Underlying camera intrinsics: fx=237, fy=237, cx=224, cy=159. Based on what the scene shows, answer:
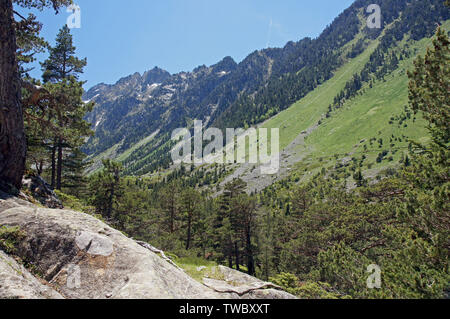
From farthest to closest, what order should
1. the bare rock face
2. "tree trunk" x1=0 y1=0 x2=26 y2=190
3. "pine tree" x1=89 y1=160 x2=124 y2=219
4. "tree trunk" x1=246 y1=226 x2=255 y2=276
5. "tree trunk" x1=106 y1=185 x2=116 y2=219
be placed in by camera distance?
"tree trunk" x1=246 y1=226 x2=255 y2=276, "pine tree" x1=89 y1=160 x2=124 y2=219, "tree trunk" x1=106 y1=185 x2=116 y2=219, "tree trunk" x1=0 y1=0 x2=26 y2=190, the bare rock face

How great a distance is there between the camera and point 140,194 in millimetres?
43156

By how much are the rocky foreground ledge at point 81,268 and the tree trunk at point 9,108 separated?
3.71 meters

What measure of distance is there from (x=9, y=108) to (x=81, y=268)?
30.7 ft

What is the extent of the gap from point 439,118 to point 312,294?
12372mm

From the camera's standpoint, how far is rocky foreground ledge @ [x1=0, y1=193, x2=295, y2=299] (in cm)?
532

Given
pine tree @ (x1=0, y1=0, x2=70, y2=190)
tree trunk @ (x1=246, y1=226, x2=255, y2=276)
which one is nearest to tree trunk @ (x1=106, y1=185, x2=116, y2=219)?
tree trunk @ (x1=246, y1=226, x2=255, y2=276)

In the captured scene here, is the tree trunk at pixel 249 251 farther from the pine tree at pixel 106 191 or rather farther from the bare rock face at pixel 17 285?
the bare rock face at pixel 17 285

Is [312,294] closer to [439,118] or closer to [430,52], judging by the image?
[439,118]

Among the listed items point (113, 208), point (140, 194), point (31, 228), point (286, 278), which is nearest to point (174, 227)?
point (140, 194)

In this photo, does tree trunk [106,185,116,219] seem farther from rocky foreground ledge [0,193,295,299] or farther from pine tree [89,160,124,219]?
rocky foreground ledge [0,193,295,299]

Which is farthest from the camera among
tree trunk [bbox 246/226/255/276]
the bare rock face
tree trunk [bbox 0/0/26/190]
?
tree trunk [bbox 246/226/255/276]

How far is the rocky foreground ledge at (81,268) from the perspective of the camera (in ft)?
17.5

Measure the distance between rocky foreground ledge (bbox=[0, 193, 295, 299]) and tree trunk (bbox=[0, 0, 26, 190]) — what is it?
3.71 m
